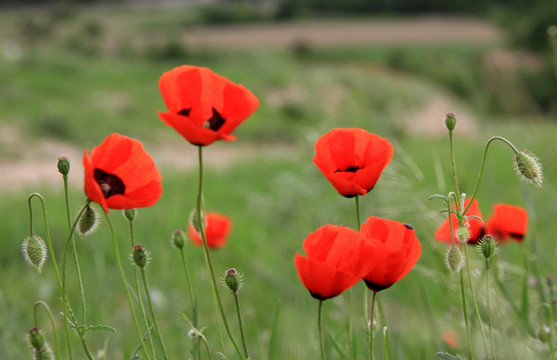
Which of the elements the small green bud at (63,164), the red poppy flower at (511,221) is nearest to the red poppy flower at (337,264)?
the small green bud at (63,164)

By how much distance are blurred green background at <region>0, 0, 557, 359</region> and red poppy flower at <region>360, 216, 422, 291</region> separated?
7.7 inches

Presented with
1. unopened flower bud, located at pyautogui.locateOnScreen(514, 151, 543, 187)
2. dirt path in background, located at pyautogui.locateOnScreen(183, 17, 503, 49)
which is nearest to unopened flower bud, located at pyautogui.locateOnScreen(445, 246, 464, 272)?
unopened flower bud, located at pyautogui.locateOnScreen(514, 151, 543, 187)

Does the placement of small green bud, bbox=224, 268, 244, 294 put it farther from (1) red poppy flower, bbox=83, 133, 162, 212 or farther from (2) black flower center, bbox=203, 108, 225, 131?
(2) black flower center, bbox=203, 108, 225, 131

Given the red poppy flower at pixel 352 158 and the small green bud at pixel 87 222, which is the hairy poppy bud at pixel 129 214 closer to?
the small green bud at pixel 87 222

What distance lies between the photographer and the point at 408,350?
1.56 meters

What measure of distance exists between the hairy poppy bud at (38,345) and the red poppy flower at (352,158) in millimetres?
415

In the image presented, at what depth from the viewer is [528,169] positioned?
36.4 inches

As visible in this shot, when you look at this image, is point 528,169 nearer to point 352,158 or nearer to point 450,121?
point 450,121

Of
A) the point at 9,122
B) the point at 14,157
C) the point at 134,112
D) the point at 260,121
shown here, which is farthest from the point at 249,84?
the point at 14,157

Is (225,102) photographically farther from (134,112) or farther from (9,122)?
(134,112)

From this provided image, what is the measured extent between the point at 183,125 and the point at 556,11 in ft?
72.8

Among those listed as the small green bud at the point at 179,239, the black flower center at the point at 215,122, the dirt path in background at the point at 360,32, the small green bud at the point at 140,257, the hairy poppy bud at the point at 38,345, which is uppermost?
the dirt path in background at the point at 360,32

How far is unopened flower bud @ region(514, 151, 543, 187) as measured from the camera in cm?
91

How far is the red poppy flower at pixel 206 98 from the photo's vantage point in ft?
3.11
